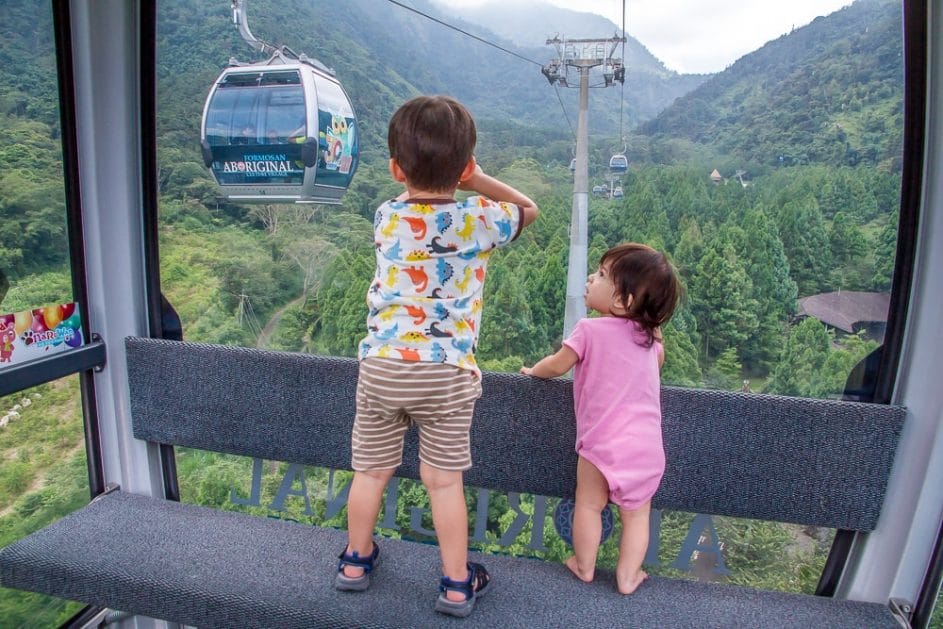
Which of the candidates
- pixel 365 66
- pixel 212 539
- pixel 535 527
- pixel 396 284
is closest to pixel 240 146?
pixel 365 66

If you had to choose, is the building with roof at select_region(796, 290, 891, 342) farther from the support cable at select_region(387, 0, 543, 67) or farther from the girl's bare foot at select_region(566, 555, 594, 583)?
the support cable at select_region(387, 0, 543, 67)

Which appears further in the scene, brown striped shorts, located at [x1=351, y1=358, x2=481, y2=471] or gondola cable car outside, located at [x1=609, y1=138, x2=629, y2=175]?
gondola cable car outside, located at [x1=609, y1=138, x2=629, y2=175]

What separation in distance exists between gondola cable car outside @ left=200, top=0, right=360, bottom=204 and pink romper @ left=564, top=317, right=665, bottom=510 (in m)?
0.98

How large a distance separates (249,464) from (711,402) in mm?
1554

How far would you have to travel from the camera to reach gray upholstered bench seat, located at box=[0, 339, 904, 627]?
1516 millimetres

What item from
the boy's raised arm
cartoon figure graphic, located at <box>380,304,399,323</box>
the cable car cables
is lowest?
cartoon figure graphic, located at <box>380,304,399,323</box>

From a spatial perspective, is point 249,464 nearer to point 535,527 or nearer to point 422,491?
point 422,491

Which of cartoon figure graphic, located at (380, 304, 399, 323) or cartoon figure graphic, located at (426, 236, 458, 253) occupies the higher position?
cartoon figure graphic, located at (426, 236, 458, 253)

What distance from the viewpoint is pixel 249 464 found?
83.7 inches

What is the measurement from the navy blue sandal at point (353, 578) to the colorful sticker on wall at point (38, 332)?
1172mm

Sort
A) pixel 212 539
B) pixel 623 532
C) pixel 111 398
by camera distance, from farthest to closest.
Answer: pixel 111 398 → pixel 212 539 → pixel 623 532

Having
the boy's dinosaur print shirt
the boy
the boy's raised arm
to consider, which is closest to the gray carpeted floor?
the boy

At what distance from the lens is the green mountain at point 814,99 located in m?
1.62

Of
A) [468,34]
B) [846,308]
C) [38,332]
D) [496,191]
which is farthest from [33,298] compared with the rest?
Answer: [846,308]
